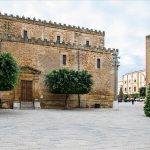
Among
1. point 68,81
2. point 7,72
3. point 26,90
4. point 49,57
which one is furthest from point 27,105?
point 7,72

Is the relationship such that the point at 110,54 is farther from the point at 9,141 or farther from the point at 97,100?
the point at 9,141

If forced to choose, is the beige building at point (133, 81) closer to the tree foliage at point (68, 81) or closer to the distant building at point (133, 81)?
the distant building at point (133, 81)

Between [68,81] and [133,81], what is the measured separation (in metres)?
70.9

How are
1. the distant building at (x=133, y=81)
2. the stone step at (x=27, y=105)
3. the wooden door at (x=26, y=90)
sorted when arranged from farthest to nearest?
the distant building at (x=133, y=81) → the wooden door at (x=26, y=90) → the stone step at (x=27, y=105)

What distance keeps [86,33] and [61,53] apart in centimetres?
883

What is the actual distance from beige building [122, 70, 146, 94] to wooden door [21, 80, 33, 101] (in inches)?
2517

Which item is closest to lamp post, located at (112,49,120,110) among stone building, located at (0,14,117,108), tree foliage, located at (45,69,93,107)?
stone building, located at (0,14,117,108)

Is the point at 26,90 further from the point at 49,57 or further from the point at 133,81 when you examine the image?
the point at 133,81

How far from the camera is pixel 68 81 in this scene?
3086 centimetres

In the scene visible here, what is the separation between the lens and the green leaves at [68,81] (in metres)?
30.8

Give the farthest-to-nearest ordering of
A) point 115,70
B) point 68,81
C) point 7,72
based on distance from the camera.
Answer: point 115,70 < point 68,81 < point 7,72

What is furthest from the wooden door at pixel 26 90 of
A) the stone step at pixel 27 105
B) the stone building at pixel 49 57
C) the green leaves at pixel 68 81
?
Result: the green leaves at pixel 68 81

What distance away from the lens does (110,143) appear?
35.0ft

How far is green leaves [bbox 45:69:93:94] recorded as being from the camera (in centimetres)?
3081
